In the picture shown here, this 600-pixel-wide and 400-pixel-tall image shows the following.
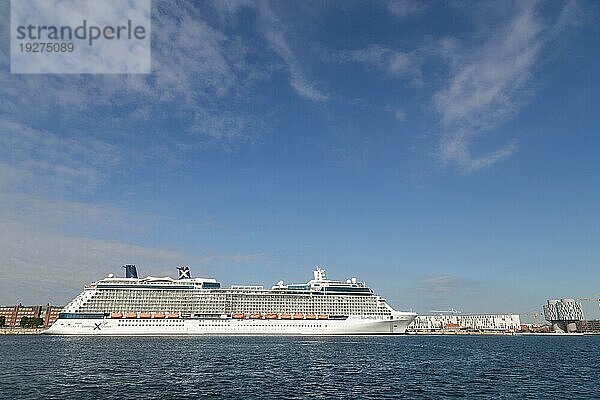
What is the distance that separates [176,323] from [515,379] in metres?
91.9

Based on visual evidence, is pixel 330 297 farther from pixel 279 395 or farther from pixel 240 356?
pixel 279 395

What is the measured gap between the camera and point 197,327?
117375mm

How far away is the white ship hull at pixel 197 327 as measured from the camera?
116375 millimetres

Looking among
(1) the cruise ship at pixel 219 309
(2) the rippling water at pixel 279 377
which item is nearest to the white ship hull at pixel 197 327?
(1) the cruise ship at pixel 219 309

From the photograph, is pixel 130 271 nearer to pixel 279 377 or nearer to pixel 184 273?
pixel 184 273

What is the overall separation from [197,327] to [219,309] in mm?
9042

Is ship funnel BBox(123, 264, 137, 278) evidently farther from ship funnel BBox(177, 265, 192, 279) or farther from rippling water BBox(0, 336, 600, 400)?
rippling water BBox(0, 336, 600, 400)

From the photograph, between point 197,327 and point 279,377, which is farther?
point 197,327

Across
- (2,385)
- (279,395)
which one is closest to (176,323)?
(2,385)

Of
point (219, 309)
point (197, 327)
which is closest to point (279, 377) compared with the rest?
point (197, 327)

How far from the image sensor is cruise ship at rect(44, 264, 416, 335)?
385ft

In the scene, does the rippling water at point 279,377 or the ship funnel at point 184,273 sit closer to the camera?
the rippling water at point 279,377

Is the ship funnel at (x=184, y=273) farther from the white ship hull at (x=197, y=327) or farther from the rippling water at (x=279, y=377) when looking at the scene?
the rippling water at (x=279, y=377)

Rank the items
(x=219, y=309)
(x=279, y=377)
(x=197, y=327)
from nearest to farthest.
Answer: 1. (x=279, y=377)
2. (x=197, y=327)
3. (x=219, y=309)
